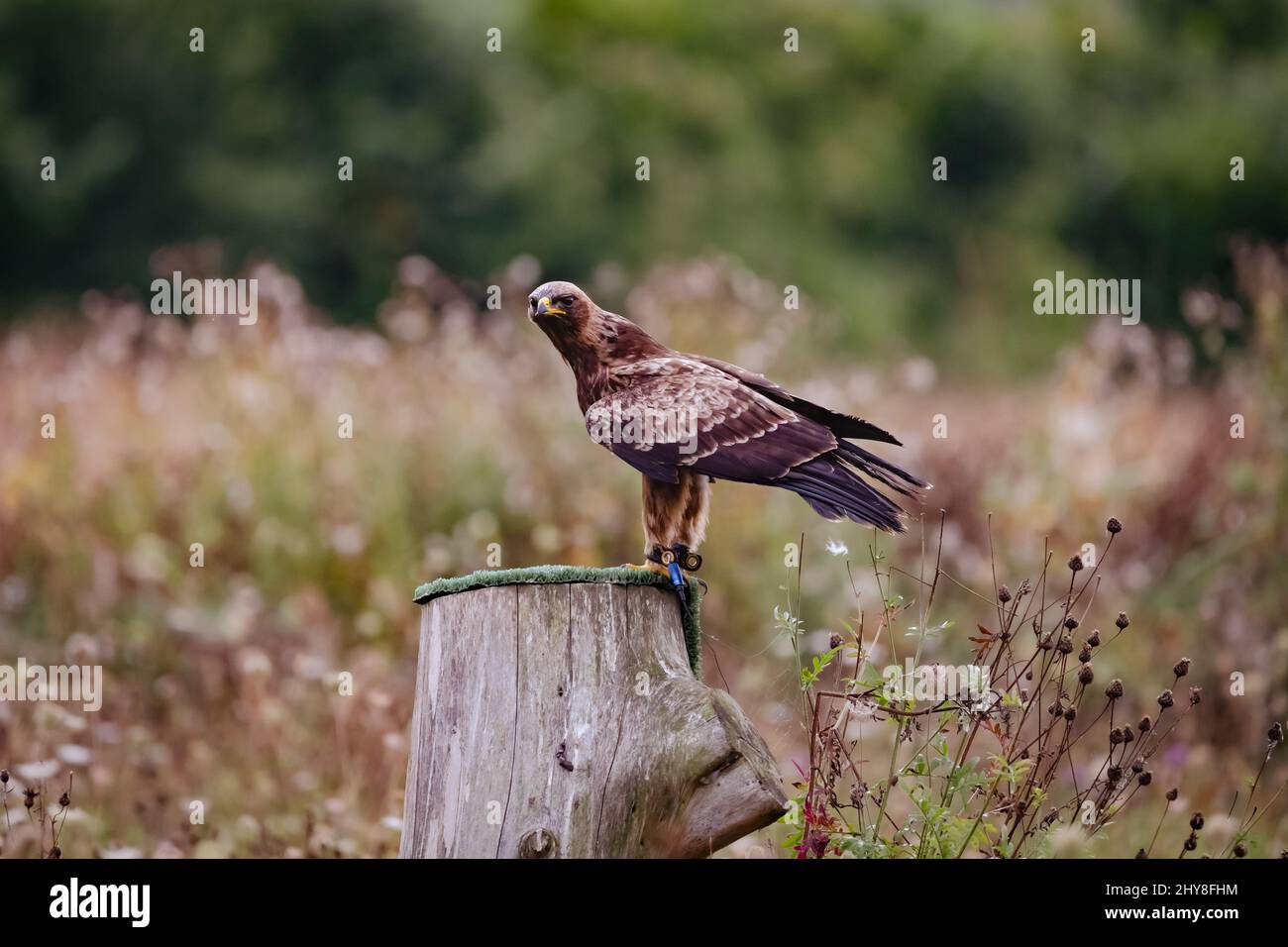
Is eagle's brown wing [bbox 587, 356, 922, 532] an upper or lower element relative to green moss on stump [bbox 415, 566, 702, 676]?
upper

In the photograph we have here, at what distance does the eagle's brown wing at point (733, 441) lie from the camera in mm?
3488

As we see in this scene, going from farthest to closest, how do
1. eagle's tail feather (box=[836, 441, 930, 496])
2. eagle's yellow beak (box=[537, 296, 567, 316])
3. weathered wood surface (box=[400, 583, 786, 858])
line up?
1. eagle's yellow beak (box=[537, 296, 567, 316])
2. eagle's tail feather (box=[836, 441, 930, 496])
3. weathered wood surface (box=[400, 583, 786, 858])

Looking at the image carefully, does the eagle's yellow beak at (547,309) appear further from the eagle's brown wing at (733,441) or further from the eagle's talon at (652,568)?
the eagle's talon at (652,568)

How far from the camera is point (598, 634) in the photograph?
3.15 meters

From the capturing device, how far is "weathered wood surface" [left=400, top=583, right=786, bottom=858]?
3.06 m

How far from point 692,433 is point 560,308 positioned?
0.54m

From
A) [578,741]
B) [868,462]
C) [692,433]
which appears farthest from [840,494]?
[578,741]

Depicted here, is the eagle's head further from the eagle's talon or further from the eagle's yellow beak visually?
the eagle's talon

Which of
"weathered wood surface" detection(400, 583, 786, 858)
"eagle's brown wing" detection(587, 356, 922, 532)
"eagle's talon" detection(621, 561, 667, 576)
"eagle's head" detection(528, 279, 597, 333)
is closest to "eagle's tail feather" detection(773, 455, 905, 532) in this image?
"eagle's brown wing" detection(587, 356, 922, 532)

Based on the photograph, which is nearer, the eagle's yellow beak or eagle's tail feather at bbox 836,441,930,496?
eagle's tail feather at bbox 836,441,930,496

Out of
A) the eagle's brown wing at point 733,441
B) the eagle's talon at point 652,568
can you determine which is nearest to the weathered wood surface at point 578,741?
the eagle's talon at point 652,568

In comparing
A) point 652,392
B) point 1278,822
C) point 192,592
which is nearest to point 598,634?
point 652,392

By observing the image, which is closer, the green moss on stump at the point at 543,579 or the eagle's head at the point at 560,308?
the green moss on stump at the point at 543,579
